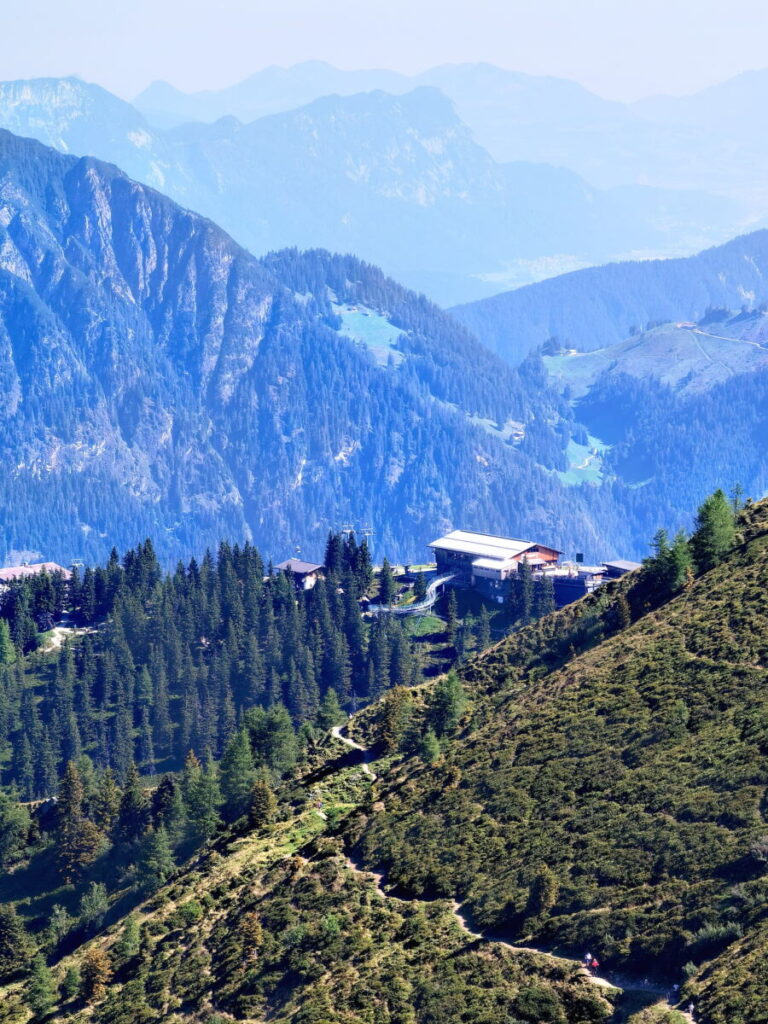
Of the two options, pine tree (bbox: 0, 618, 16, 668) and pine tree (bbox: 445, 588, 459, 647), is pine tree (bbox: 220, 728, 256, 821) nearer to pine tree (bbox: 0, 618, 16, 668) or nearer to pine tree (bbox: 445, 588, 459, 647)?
pine tree (bbox: 445, 588, 459, 647)

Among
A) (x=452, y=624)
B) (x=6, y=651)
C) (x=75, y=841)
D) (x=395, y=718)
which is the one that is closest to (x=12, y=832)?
(x=75, y=841)

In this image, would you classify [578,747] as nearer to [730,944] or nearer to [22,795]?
[730,944]

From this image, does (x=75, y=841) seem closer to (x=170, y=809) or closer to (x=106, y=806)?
(x=106, y=806)

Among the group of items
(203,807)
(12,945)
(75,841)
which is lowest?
(12,945)

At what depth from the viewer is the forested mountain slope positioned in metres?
69.1

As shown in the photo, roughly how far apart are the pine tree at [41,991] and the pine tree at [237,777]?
75.6 ft

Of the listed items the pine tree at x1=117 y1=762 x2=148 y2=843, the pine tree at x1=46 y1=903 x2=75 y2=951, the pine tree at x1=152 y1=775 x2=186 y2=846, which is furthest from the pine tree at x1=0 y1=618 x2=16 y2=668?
the pine tree at x1=46 y1=903 x2=75 y2=951

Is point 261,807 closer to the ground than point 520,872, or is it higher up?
higher up

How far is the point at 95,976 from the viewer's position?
91.4 metres

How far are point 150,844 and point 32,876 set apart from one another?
16.0m

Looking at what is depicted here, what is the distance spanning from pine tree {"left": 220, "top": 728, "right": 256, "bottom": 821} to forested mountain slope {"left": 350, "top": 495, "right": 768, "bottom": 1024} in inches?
742

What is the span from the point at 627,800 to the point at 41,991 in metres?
38.6

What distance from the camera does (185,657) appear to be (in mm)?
192875

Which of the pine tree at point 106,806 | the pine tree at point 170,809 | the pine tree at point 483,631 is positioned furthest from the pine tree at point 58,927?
the pine tree at point 483,631
